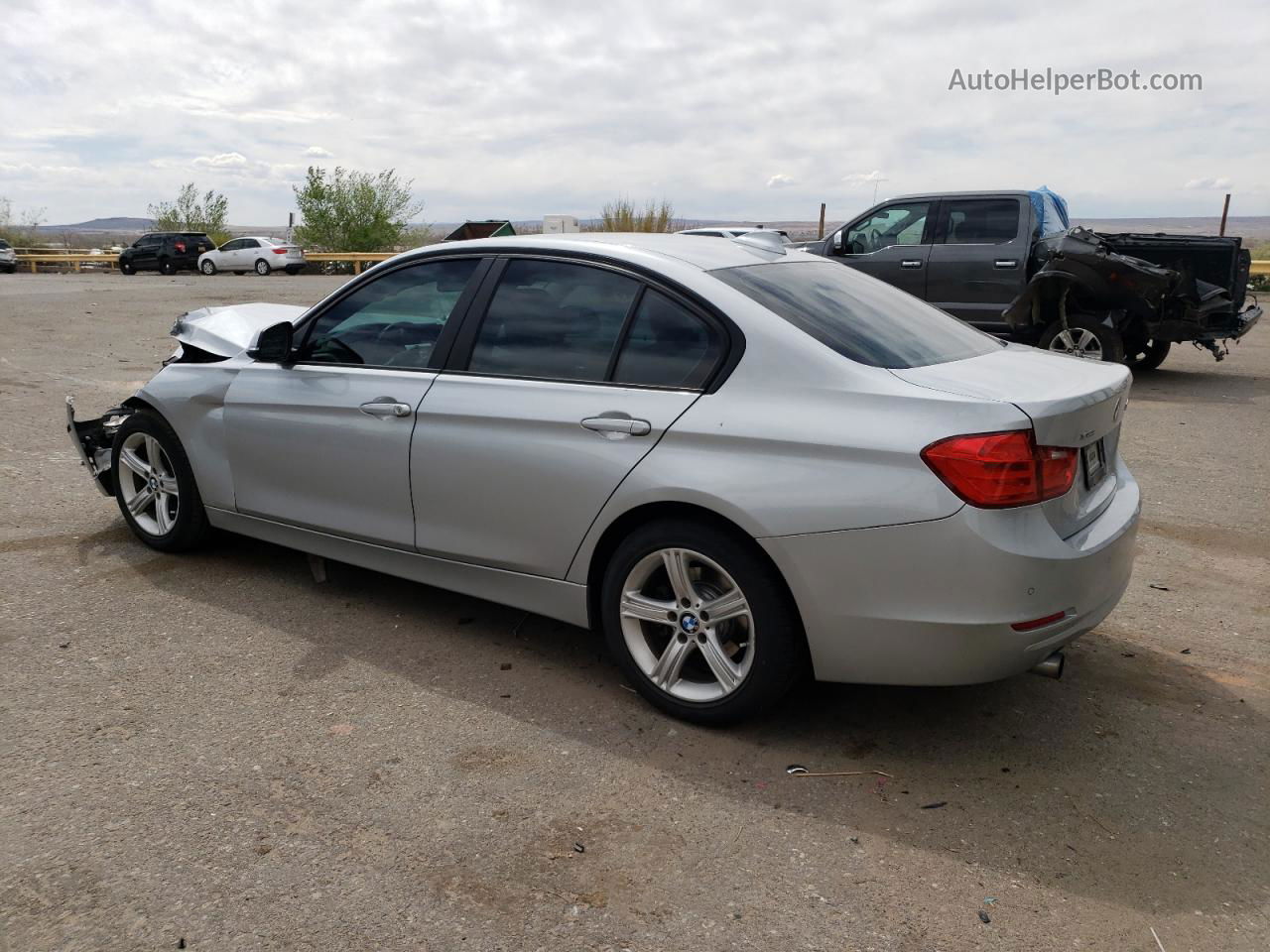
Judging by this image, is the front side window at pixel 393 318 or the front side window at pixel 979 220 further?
the front side window at pixel 979 220

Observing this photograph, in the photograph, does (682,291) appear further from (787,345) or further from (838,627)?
(838,627)

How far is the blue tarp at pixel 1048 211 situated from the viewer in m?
11.8

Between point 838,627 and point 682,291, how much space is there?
123cm

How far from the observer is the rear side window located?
140 inches

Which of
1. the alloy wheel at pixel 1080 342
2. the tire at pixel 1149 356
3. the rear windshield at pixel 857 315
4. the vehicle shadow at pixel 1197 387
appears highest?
the rear windshield at pixel 857 315

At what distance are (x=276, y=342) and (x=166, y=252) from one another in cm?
3721

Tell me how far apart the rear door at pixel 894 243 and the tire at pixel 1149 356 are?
2.54 m

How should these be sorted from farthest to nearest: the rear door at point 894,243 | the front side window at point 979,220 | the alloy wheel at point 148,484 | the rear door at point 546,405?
the rear door at point 894,243 < the front side window at point 979,220 < the alloy wheel at point 148,484 < the rear door at point 546,405

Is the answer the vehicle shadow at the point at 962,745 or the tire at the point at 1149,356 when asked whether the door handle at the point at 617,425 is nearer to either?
the vehicle shadow at the point at 962,745

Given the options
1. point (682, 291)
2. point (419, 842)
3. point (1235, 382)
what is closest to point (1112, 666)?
point (682, 291)

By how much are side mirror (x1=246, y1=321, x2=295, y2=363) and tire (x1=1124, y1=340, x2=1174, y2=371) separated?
1012 centimetres

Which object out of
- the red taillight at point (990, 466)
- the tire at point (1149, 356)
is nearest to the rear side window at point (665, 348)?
the red taillight at point (990, 466)

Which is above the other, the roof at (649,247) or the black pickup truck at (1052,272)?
the roof at (649,247)

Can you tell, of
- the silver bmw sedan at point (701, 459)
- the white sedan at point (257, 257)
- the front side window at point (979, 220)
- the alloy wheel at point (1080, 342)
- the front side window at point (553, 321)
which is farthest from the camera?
the white sedan at point (257, 257)
